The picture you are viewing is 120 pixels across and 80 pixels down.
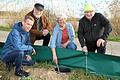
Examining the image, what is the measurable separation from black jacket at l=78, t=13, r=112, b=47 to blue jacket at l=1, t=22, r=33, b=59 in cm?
103

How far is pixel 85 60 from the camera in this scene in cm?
664

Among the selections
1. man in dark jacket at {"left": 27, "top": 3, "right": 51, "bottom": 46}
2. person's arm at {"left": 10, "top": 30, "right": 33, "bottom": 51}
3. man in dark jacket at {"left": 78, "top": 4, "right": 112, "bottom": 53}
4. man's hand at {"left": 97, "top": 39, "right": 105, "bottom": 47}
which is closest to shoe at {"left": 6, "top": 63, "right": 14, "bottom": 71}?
person's arm at {"left": 10, "top": 30, "right": 33, "bottom": 51}

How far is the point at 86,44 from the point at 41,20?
1050 millimetres

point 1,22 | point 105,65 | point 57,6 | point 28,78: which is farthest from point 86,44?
point 1,22

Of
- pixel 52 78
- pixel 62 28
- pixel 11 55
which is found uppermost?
pixel 62 28

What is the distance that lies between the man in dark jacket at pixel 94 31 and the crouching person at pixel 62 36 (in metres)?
0.21

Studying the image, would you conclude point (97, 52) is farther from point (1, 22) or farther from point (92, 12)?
point (1, 22)

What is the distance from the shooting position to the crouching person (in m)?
6.63

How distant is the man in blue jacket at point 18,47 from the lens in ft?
20.9

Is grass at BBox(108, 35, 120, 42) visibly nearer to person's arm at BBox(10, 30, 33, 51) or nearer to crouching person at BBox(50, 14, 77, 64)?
crouching person at BBox(50, 14, 77, 64)

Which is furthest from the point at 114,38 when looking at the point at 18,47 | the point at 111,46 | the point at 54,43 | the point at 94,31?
the point at 18,47

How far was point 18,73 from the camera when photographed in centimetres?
645

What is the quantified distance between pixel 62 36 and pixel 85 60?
0.61m

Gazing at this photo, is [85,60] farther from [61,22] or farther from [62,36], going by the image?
[61,22]
